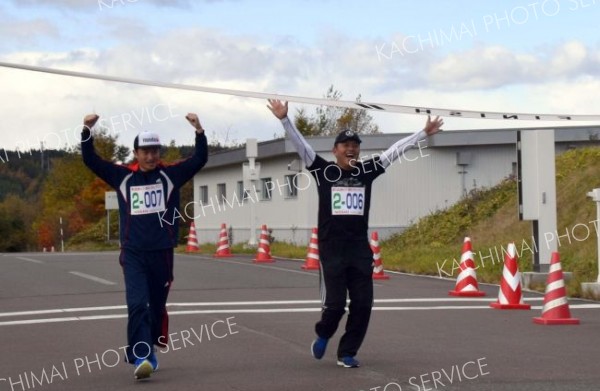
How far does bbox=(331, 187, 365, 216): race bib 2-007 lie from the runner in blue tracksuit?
118 centimetres

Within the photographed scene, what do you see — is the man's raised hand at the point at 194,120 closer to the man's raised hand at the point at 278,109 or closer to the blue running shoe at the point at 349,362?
the man's raised hand at the point at 278,109

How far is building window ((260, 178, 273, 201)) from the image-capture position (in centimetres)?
4416

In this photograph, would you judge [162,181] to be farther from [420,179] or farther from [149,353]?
[420,179]

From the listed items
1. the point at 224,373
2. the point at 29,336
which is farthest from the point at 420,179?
the point at 224,373

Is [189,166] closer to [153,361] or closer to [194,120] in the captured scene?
[194,120]

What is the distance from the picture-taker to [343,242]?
877 cm

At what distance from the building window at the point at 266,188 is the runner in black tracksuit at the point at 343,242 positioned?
34.9m

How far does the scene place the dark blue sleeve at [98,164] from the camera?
8594 millimetres

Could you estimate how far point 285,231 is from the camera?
1656 inches

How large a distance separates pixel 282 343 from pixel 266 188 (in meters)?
34.3

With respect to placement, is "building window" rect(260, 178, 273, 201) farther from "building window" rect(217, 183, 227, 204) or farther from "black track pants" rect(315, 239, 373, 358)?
"black track pants" rect(315, 239, 373, 358)

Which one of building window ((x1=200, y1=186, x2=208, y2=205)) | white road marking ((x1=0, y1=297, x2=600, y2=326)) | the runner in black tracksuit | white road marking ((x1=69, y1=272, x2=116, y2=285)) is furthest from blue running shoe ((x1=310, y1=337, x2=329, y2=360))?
building window ((x1=200, y1=186, x2=208, y2=205))

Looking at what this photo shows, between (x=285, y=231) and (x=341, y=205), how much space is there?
1310 inches

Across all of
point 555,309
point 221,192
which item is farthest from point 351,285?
point 221,192
